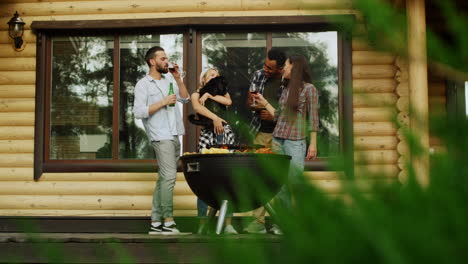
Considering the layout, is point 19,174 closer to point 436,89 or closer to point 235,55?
point 235,55

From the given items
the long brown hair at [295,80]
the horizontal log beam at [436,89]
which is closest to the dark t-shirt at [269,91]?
the horizontal log beam at [436,89]

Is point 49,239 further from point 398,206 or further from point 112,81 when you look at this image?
point 112,81

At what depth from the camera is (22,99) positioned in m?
8.81

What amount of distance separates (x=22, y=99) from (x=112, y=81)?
3.63ft

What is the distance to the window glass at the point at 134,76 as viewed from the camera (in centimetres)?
873

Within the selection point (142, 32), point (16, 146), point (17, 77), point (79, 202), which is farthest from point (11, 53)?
point (79, 202)

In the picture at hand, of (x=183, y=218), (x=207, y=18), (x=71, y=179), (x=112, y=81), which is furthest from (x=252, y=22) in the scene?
(x=183, y=218)

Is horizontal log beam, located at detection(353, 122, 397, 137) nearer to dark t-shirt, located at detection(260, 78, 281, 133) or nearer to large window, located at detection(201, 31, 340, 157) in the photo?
large window, located at detection(201, 31, 340, 157)

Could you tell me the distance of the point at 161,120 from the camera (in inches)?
279

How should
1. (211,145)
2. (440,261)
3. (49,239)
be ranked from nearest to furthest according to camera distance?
(440,261) < (49,239) < (211,145)

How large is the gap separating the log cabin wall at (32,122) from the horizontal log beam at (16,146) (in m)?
0.01

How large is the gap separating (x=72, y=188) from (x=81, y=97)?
3.72 ft

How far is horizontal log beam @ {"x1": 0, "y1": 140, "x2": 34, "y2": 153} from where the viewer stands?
8.73 metres

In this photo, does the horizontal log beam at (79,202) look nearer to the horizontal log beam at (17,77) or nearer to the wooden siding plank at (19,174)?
the wooden siding plank at (19,174)
